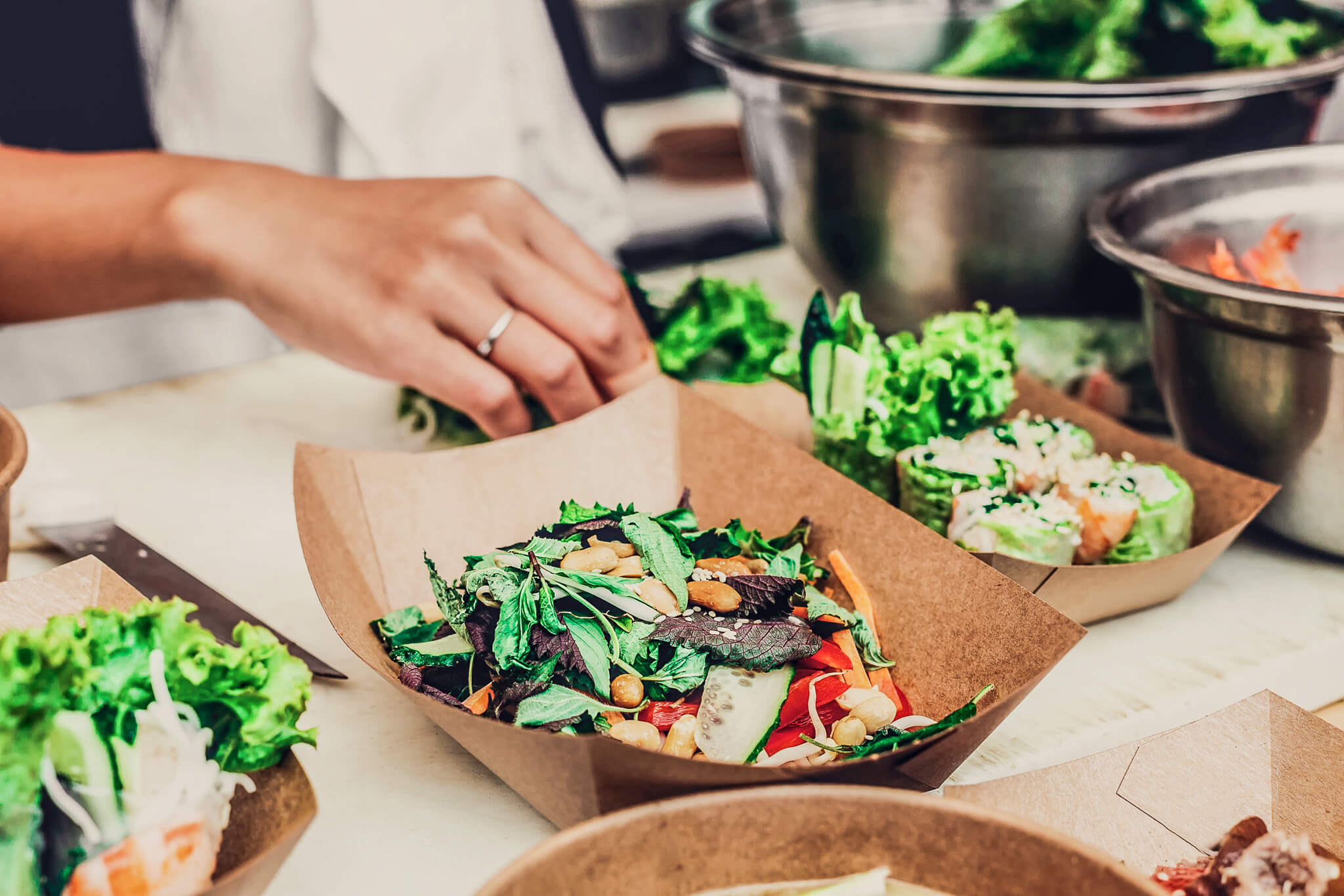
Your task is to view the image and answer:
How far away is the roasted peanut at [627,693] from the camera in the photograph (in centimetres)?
84

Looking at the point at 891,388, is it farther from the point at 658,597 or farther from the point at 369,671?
the point at 369,671

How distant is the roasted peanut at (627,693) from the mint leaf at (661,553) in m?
0.10

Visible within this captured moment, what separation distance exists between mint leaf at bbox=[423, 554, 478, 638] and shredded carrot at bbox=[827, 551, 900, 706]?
1.04 ft

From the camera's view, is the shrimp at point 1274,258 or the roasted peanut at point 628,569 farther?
the shrimp at point 1274,258

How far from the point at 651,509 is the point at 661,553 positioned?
0.24 m

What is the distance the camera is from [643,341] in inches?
54.8

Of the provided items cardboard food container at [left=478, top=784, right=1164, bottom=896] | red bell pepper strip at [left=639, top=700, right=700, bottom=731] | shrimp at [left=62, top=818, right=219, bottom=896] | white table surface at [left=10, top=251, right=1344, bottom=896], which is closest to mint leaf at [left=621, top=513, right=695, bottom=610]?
red bell pepper strip at [left=639, top=700, right=700, bottom=731]

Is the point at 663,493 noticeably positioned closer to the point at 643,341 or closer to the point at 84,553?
the point at 643,341

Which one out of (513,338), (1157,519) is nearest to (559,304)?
(513,338)

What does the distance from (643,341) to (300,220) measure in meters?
0.44

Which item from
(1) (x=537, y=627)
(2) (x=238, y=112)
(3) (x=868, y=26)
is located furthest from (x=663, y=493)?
(2) (x=238, y=112)

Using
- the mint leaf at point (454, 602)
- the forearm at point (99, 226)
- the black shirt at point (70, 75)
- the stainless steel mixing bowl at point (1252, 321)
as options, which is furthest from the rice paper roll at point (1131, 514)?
the black shirt at point (70, 75)

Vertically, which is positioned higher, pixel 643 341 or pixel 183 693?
pixel 183 693

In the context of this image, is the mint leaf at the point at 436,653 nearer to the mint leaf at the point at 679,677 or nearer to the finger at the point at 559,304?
the mint leaf at the point at 679,677
